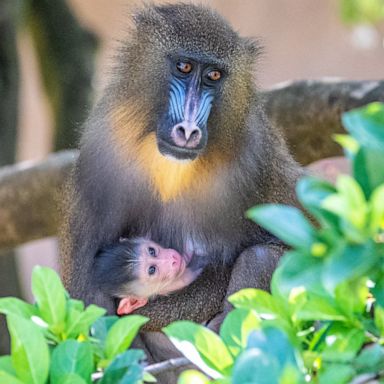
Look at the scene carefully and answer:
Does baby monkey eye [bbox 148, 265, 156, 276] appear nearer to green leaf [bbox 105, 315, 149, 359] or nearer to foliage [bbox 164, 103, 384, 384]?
green leaf [bbox 105, 315, 149, 359]

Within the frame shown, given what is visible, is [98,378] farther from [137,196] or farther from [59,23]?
[59,23]

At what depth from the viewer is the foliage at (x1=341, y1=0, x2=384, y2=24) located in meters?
5.50

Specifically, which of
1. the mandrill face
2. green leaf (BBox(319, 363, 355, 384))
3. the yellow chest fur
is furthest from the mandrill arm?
green leaf (BBox(319, 363, 355, 384))

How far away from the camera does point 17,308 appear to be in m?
1.75

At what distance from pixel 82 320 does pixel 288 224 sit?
0.56 metres

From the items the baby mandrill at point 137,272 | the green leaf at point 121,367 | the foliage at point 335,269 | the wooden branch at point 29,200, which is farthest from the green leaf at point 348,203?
the wooden branch at point 29,200

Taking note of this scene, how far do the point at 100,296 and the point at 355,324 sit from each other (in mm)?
2235

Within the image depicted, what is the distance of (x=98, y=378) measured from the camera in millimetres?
1652

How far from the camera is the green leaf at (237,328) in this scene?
Result: 159 cm

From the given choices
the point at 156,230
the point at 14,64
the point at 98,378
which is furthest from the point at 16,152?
the point at 98,378

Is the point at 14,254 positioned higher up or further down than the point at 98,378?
further down

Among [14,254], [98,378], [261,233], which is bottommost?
[14,254]

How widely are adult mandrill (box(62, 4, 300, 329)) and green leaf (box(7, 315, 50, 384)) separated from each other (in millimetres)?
1665

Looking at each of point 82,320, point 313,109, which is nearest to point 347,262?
point 82,320
